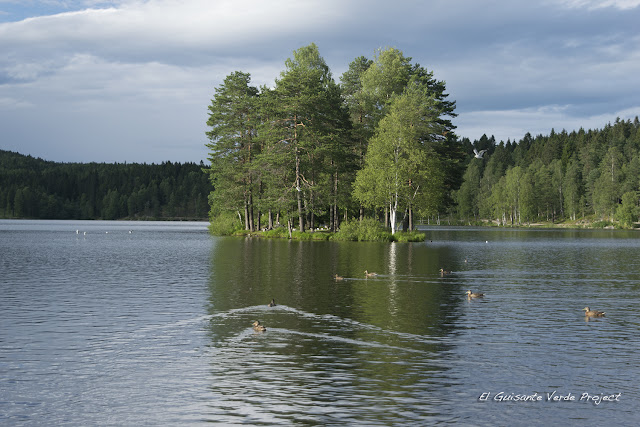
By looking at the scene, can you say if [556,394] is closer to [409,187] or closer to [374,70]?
[409,187]

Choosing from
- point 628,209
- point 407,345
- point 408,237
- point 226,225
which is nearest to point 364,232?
point 408,237

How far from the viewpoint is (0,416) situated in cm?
1320

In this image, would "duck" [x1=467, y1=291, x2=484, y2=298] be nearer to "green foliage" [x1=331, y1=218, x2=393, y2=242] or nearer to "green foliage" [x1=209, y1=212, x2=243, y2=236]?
"green foliage" [x1=331, y1=218, x2=393, y2=242]

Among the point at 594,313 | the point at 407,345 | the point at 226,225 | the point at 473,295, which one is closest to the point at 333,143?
the point at 226,225

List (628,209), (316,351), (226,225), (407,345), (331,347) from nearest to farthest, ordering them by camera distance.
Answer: (316,351) → (331,347) → (407,345) → (226,225) → (628,209)

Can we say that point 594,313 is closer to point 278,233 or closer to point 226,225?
point 278,233

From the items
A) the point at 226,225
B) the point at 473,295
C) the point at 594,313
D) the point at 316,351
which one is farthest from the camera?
the point at 226,225

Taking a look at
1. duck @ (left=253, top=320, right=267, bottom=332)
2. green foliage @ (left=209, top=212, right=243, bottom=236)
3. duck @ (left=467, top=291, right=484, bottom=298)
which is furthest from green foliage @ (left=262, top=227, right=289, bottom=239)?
duck @ (left=253, top=320, right=267, bottom=332)

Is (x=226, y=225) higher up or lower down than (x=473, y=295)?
higher up

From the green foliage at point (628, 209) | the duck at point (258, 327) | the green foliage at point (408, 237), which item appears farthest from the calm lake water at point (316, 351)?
the green foliage at point (628, 209)

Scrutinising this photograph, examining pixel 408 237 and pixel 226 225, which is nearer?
pixel 408 237

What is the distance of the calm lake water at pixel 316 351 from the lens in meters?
13.8

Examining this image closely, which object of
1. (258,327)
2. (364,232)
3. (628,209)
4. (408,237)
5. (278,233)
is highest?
(628,209)

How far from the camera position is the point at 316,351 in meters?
19.3
